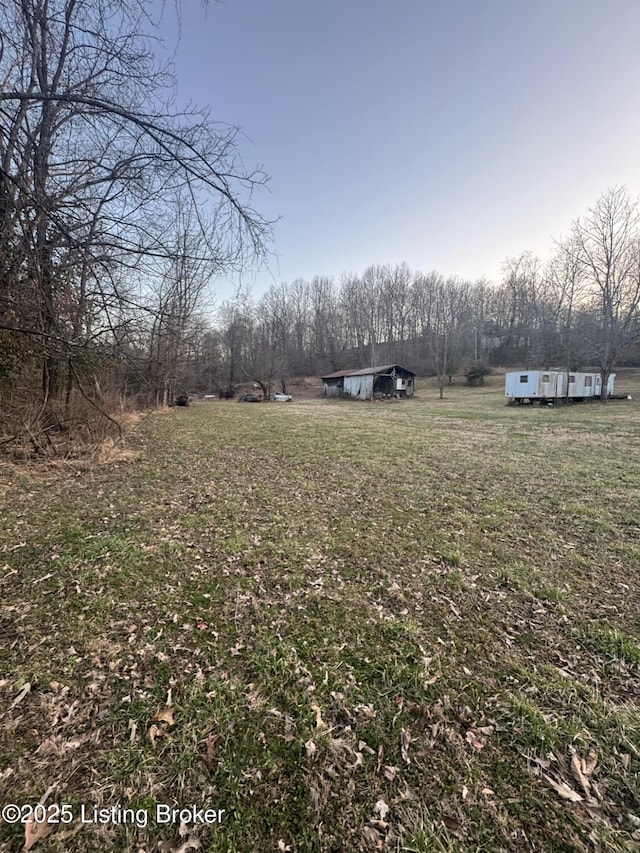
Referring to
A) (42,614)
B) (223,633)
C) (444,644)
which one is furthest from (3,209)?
(444,644)

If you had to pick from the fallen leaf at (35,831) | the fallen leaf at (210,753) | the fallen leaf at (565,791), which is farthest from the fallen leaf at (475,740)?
the fallen leaf at (35,831)

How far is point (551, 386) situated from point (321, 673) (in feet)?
88.9

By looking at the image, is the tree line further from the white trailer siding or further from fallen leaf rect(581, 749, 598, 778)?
fallen leaf rect(581, 749, 598, 778)

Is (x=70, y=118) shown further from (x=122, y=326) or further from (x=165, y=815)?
(x=165, y=815)

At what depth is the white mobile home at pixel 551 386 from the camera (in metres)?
23.7

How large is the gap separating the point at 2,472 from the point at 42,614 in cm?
497

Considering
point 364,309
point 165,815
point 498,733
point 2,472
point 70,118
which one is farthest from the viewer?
point 364,309

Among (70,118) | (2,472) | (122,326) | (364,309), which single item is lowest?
(2,472)

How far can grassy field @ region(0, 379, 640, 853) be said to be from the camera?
5.34ft

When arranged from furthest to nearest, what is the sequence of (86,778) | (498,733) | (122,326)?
(122,326)
(498,733)
(86,778)

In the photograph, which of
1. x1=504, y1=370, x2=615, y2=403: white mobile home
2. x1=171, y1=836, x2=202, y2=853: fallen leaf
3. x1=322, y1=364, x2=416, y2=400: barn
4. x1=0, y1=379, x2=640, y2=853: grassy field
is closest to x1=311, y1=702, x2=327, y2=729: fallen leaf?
x1=0, y1=379, x2=640, y2=853: grassy field

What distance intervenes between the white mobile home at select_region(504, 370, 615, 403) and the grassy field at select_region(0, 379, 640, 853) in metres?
21.2

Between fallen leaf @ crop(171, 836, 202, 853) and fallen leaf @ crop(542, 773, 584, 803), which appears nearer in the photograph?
fallen leaf @ crop(171, 836, 202, 853)

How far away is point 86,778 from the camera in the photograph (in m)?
1.72
